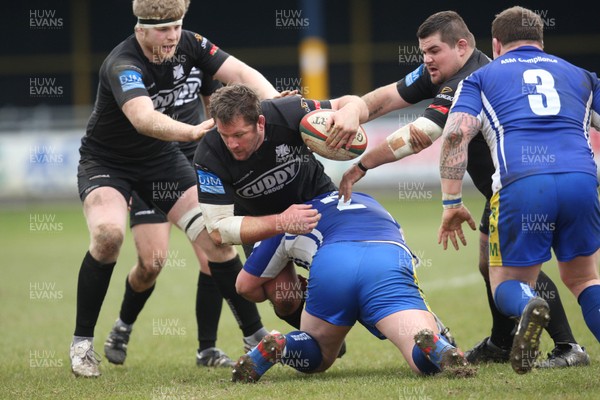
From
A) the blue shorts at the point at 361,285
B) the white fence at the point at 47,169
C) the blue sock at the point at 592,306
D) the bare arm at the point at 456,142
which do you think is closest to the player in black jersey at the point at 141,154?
the blue shorts at the point at 361,285

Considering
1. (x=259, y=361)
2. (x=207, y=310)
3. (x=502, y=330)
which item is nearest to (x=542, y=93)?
(x=502, y=330)

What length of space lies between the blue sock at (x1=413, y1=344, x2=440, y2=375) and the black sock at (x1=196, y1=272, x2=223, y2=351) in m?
2.21

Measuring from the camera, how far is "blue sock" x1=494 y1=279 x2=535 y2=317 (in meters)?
4.75

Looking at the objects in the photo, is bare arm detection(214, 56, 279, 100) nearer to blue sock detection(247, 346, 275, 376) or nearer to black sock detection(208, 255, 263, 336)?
black sock detection(208, 255, 263, 336)

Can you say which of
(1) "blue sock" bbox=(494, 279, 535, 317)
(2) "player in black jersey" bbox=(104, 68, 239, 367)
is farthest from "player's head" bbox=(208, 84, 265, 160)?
(1) "blue sock" bbox=(494, 279, 535, 317)

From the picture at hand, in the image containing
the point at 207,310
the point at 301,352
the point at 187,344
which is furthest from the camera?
the point at 187,344

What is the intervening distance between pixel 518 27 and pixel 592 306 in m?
1.61

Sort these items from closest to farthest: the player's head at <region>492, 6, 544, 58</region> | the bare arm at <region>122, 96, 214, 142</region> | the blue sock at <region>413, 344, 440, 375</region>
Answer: the blue sock at <region>413, 344, 440, 375</region>, the player's head at <region>492, 6, 544, 58</region>, the bare arm at <region>122, 96, 214, 142</region>

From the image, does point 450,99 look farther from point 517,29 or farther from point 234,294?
point 234,294

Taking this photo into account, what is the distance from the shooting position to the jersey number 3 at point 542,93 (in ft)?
16.2

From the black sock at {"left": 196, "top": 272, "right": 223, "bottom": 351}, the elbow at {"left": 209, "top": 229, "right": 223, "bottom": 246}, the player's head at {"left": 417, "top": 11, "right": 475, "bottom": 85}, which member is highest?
the player's head at {"left": 417, "top": 11, "right": 475, "bottom": 85}

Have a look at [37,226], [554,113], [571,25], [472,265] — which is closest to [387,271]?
[554,113]

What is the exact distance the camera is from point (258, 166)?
5617 millimetres

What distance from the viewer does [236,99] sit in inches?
208
